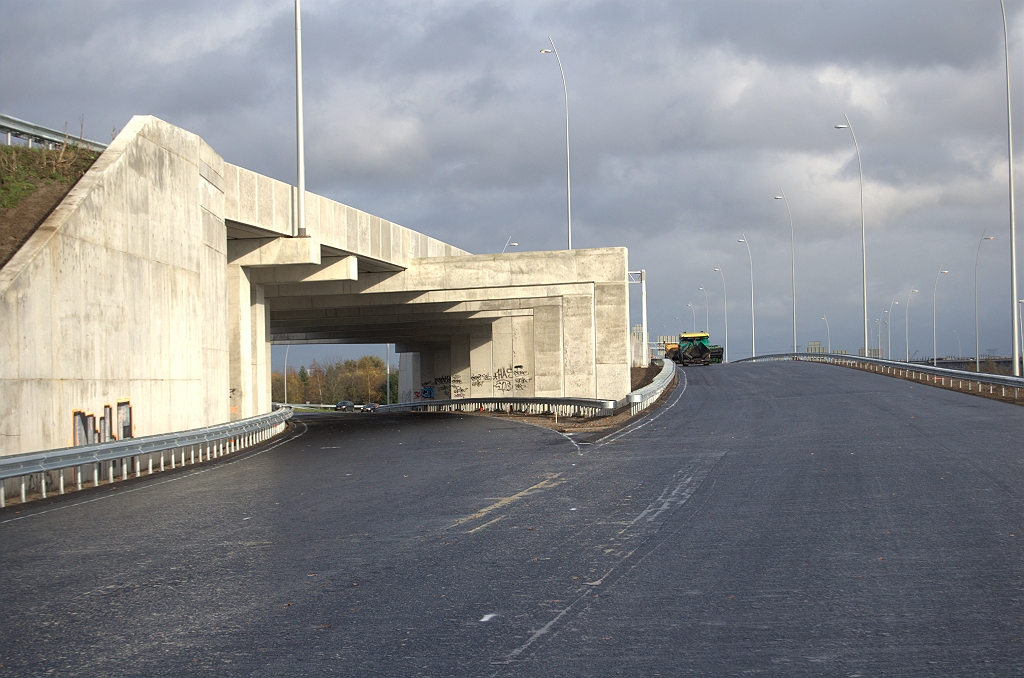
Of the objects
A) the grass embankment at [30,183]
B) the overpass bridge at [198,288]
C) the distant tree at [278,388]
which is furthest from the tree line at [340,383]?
the grass embankment at [30,183]

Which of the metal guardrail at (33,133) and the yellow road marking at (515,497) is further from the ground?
the metal guardrail at (33,133)

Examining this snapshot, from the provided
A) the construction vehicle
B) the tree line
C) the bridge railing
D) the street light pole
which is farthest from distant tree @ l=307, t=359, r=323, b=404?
the street light pole

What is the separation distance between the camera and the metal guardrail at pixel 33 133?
2544cm

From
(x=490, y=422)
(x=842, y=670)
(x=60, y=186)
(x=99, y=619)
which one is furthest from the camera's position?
(x=490, y=422)

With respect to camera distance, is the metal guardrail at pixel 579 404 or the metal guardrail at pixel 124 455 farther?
the metal guardrail at pixel 579 404

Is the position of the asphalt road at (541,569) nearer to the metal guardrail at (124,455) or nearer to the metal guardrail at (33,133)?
the metal guardrail at (124,455)

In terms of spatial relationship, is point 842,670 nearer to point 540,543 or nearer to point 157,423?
point 540,543

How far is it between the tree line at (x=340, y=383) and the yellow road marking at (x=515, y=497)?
13569cm

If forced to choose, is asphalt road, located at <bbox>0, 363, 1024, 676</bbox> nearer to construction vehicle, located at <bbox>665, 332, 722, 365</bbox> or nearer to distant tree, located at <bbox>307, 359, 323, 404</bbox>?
construction vehicle, located at <bbox>665, 332, 722, 365</bbox>

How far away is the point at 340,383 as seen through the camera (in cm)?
15712

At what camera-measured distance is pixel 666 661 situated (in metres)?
6.00

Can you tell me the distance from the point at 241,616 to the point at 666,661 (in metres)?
3.23

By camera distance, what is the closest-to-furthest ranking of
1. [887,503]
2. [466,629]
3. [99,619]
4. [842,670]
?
[842,670], [466,629], [99,619], [887,503]

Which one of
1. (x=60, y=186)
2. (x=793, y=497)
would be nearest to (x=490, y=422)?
(x=60, y=186)
